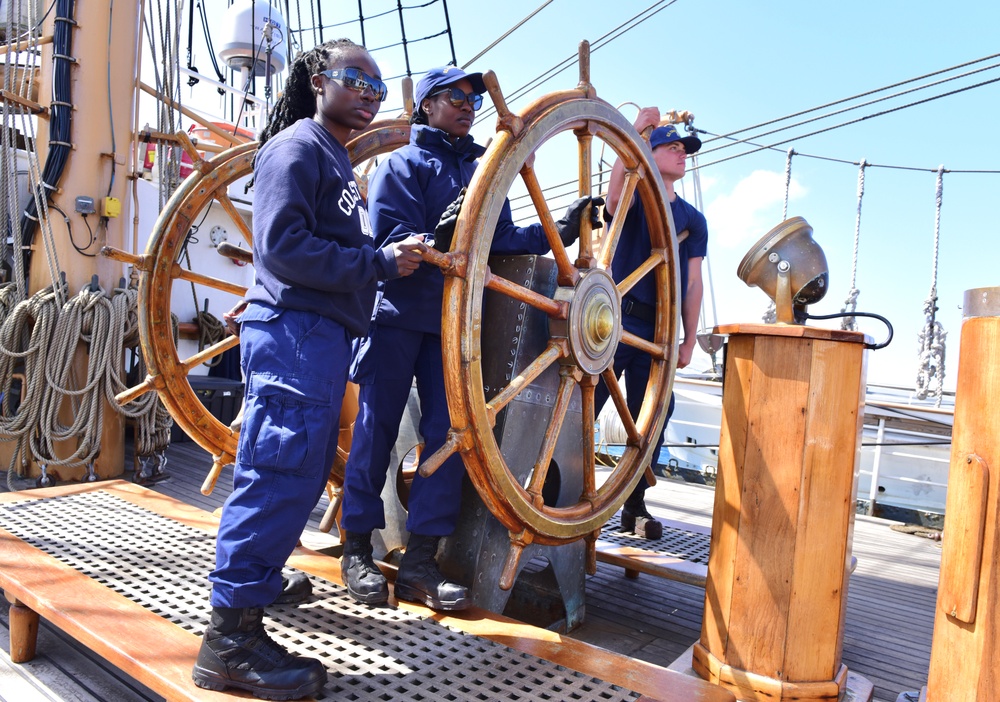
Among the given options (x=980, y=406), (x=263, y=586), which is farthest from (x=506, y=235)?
(x=980, y=406)

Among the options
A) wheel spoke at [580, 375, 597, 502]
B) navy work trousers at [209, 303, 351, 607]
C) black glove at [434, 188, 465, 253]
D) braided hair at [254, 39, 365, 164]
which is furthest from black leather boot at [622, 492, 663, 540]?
braided hair at [254, 39, 365, 164]

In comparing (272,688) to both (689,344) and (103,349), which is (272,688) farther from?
(103,349)

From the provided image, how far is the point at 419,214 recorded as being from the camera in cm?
188

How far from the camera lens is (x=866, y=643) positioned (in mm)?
2232

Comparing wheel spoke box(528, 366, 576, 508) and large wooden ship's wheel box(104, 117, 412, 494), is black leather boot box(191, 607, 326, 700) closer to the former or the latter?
wheel spoke box(528, 366, 576, 508)

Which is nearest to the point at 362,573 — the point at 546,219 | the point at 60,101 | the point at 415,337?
the point at 415,337

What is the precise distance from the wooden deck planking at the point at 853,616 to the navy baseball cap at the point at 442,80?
4.58 feet

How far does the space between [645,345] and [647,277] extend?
44cm

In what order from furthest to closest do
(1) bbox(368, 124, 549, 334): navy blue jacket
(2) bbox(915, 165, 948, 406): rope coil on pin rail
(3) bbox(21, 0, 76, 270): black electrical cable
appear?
(2) bbox(915, 165, 948, 406): rope coil on pin rail, (3) bbox(21, 0, 76, 270): black electrical cable, (1) bbox(368, 124, 549, 334): navy blue jacket

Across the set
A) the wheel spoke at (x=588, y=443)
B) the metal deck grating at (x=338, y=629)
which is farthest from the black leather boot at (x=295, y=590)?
the wheel spoke at (x=588, y=443)

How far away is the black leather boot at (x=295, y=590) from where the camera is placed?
5.78ft

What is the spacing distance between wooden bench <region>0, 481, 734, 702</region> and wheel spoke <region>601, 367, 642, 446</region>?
670 millimetres

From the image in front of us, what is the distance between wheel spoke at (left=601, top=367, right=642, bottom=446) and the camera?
2.10 m

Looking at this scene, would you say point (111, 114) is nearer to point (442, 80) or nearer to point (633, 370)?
point (442, 80)
